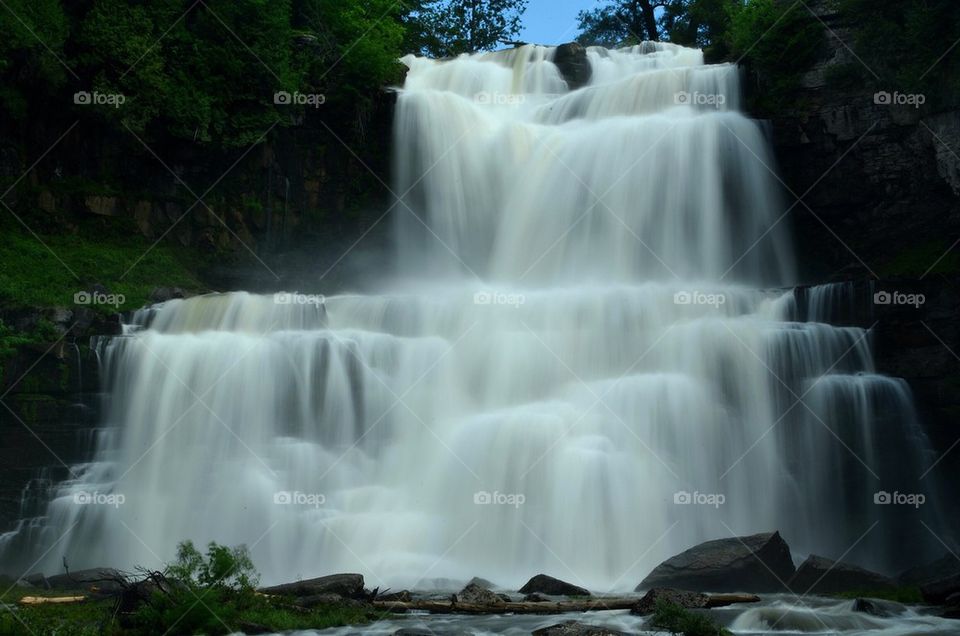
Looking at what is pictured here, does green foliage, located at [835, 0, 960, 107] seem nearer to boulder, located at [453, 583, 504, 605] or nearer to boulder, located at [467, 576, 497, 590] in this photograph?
boulder, located at [467, 576, 497, 590]

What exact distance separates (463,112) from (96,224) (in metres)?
11.8

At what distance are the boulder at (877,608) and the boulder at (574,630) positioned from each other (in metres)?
4.35

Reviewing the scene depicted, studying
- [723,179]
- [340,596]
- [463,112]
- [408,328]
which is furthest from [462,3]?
[340,596]

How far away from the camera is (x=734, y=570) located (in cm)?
1628

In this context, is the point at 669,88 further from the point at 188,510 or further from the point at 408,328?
the point at 188,510

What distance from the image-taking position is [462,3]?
51.0 m

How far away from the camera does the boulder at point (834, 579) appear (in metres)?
16.4

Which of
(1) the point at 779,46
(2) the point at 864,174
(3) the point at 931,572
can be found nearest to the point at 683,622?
(3) the point at 931,572

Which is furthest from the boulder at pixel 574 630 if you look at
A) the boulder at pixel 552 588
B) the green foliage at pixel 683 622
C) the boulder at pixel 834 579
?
the boulder at pixel 834 579

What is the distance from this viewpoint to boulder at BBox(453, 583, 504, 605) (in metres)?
14.9

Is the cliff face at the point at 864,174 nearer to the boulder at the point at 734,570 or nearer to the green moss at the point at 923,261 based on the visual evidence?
the green moss at the point at 923,261

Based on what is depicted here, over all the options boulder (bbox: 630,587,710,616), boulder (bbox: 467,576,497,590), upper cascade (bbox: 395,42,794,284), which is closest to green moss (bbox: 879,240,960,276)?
upper cascade (bbox: 395,42,794,284)

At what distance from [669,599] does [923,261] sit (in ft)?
50.6

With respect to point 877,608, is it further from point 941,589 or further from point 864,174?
point 864,174
